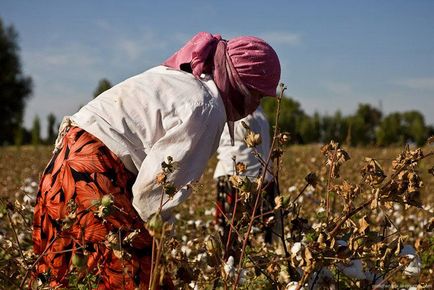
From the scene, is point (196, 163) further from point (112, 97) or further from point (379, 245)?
point (379, 245)

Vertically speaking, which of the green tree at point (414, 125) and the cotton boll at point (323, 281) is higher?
the cotton boll at point (323, 281)

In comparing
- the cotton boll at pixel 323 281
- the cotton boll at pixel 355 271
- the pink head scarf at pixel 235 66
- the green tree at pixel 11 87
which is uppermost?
the pink head scarf at pixel 235 66

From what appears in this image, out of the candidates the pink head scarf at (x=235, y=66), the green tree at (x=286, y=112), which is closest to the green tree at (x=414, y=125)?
the green tree at (x=286, y=112)

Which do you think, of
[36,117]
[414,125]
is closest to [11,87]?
[36,117]

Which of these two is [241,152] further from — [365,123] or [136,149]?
[365,123]

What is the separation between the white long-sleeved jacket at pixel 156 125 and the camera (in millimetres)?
2098

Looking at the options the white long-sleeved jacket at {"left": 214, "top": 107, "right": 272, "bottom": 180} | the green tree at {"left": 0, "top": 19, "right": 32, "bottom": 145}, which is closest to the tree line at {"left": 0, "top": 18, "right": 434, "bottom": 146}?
the green tree at {"left": 0, "top": 19, "right": 32, "bottom": 145}

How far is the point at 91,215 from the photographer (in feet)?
7.06

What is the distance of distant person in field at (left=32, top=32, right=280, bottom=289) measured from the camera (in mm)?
2109

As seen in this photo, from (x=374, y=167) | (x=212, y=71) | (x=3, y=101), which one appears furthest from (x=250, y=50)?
(x=3, y=101)

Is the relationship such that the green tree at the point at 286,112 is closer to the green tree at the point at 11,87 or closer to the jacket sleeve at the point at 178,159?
the green tree at the point at 11,87

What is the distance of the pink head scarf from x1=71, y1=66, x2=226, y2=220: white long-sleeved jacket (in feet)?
0.21

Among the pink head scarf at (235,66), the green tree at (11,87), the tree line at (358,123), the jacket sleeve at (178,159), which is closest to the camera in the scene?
the jacket sleeve at (178,159)

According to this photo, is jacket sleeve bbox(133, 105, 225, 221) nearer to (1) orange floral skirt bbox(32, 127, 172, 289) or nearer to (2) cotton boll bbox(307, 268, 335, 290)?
(1) orange floral skirt bbox(32, 127, 172, 289)
